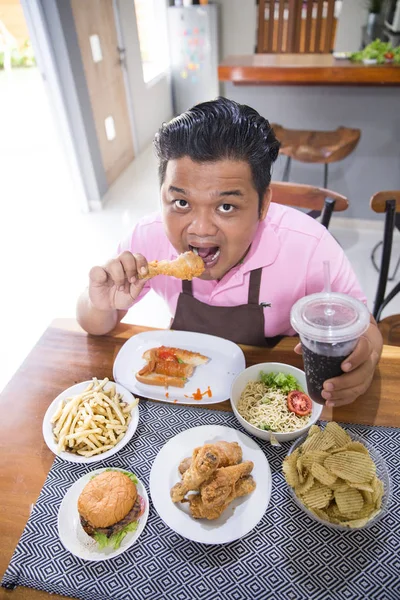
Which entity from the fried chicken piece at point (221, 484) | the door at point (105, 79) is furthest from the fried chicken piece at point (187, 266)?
the door at point (105, 79)

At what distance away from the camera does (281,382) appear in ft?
4.91

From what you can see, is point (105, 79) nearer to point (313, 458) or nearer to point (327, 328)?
point (327, 328)

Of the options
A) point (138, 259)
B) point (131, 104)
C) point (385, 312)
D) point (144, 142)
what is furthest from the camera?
point (144, 142)

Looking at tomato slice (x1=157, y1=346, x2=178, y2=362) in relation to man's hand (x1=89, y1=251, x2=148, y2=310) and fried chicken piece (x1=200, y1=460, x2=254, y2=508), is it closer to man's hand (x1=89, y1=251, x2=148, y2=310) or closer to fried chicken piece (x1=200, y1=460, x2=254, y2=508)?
man's hand (x1=89, y1=251, x2=148, y2=310)

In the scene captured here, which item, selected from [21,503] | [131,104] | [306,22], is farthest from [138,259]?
[306,22]

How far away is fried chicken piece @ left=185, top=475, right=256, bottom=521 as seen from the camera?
1.15 m

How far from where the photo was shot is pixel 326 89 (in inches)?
164

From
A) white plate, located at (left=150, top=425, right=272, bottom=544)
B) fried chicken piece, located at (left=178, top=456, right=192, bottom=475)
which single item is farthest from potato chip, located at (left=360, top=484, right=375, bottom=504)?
fried chicken piece, located at (left=178, top=456, right=192, bottom=475)

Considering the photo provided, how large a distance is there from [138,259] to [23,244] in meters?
3.94

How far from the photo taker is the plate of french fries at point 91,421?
1.35m

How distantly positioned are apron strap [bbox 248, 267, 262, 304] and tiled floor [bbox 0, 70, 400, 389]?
1997 millimetres

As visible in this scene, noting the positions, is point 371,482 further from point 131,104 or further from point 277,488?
point 131,104

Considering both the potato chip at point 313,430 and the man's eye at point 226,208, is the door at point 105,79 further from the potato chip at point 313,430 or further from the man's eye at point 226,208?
the potato chip at point 313,430

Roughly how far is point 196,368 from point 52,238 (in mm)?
3907
